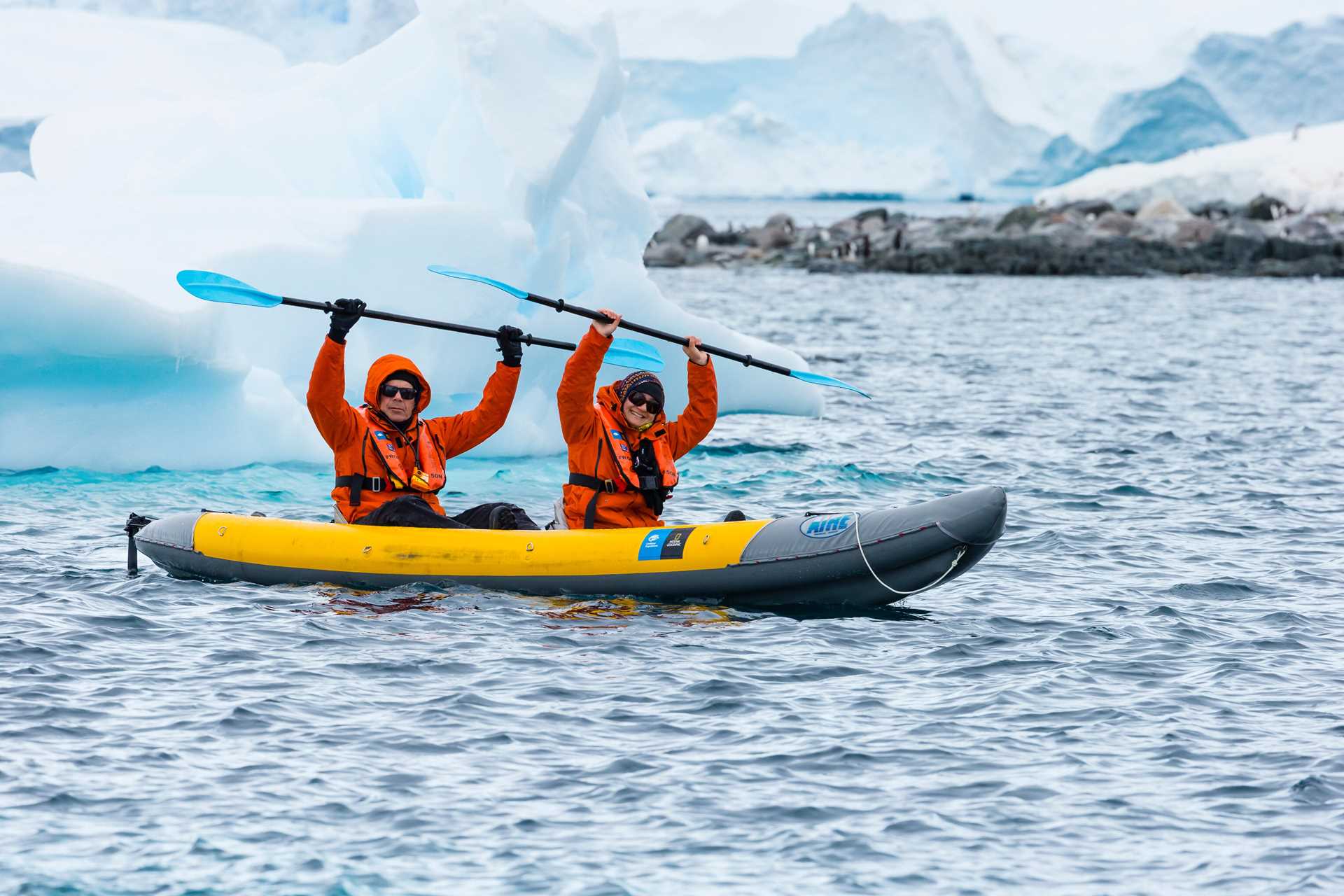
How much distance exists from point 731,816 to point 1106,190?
2078 inches

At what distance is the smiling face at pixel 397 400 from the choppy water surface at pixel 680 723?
3.01 feet

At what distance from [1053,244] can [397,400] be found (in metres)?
37.5

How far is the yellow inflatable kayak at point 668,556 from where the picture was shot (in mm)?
7500

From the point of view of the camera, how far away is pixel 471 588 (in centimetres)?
789

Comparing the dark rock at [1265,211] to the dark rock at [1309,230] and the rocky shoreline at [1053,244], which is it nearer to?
the rocky shoreline at [1053,244]

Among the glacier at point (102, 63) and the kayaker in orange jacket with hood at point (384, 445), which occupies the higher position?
the glacier at point (102, 63)

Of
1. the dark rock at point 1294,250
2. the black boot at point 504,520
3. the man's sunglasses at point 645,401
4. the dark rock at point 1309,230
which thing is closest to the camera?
the man's sunglasses at point 645,401

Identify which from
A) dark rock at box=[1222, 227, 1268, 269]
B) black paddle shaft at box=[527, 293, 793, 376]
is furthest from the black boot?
dark rock at box=[1222, 227, 1268, 269]

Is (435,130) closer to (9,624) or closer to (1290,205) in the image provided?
(9,624)

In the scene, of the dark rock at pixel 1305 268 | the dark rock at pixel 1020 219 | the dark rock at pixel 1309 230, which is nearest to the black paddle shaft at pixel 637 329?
the dark rock at pixel 1305 268

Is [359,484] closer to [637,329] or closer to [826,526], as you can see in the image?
[637,329]

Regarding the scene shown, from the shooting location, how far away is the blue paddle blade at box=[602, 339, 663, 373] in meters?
9.80

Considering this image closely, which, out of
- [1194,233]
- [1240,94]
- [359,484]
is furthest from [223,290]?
[1240,94]

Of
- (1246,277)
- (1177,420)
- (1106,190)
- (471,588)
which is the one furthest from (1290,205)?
(471,588)
